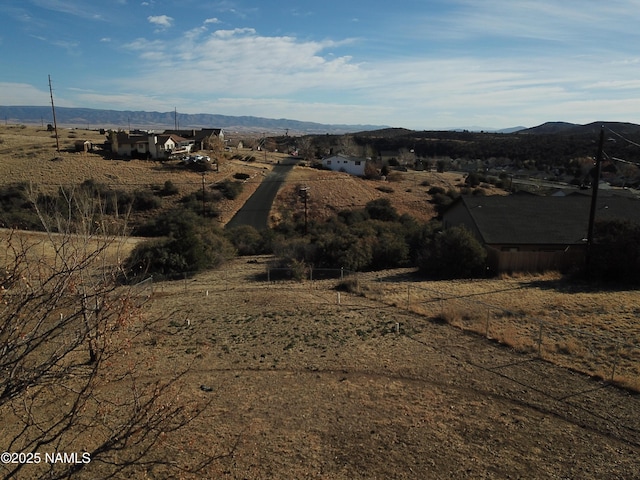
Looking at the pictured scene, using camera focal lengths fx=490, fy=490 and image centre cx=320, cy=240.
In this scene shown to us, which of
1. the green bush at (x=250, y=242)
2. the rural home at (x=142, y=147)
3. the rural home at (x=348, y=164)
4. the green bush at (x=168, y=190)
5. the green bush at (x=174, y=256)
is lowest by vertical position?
the green bush at (x=250, y=242)

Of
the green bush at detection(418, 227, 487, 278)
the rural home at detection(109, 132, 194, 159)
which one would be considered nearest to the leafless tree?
the green bush at detection(418, 227, 487, 278)

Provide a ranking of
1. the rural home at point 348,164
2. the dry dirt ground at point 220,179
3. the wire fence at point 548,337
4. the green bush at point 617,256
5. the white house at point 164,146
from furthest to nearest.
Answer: the rural home at point 348,164, the white house at point 164,146, the dry dirt ground at point 220,179, the green bush at point 617,256, the wire fence at point 548,337

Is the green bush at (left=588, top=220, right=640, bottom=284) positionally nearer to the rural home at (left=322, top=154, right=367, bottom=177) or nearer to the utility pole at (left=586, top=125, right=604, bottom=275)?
the utility pole at (left=586, top=125, right=604, bottom=275)

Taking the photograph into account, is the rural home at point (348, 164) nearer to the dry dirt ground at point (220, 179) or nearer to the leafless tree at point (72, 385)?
the dry dirt ground at point (220, 179)

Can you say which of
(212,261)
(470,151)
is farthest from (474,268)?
(470,151)

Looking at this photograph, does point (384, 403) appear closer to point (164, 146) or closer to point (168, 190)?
point (168, 190)

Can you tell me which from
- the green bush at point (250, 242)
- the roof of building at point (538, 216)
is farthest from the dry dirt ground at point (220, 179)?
the roof of building at point (538, 216)

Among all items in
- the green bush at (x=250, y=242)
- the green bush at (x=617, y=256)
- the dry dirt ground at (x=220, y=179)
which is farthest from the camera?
the dry dirt ground at (x=220, y=179)
